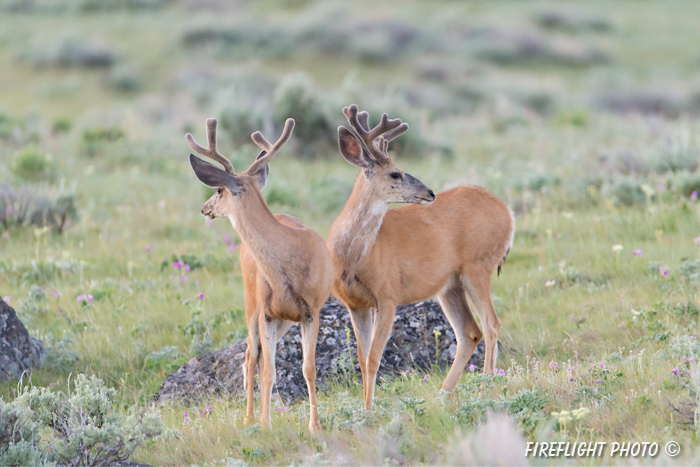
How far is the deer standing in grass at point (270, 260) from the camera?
5.09 m

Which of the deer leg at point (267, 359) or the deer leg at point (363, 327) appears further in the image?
the deer leg at point (363, 327)

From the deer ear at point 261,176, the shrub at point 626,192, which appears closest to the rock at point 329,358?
the deer ear at point 261,176

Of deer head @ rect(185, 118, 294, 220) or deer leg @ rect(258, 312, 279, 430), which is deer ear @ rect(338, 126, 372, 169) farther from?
deer leg @ rect(258, 312, 279, 430)

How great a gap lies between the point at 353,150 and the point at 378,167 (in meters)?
0.23

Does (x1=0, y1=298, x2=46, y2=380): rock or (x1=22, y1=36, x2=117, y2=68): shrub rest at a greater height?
(x1=22, y1=36, x2=117, y2=68): shrub

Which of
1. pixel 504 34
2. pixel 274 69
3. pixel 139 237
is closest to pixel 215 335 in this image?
pixel 139 237

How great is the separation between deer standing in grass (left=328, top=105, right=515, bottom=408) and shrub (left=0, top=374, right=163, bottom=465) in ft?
5.20

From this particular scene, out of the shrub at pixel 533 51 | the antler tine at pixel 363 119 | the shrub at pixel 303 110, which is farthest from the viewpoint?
the shrub at pixel 533 51

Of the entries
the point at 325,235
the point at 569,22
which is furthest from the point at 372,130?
the point at 569,22

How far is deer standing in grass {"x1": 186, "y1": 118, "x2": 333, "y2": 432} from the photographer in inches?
200

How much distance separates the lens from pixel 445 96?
94.8 feet

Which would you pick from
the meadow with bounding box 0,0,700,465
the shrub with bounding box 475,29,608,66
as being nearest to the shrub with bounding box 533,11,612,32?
the shrub with bounding box 475,29,608,66

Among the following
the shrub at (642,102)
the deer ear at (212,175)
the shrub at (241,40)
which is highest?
the deer ear at (212,175)

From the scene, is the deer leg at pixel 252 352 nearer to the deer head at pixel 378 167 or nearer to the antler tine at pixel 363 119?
the deer head at pixel 378 167
